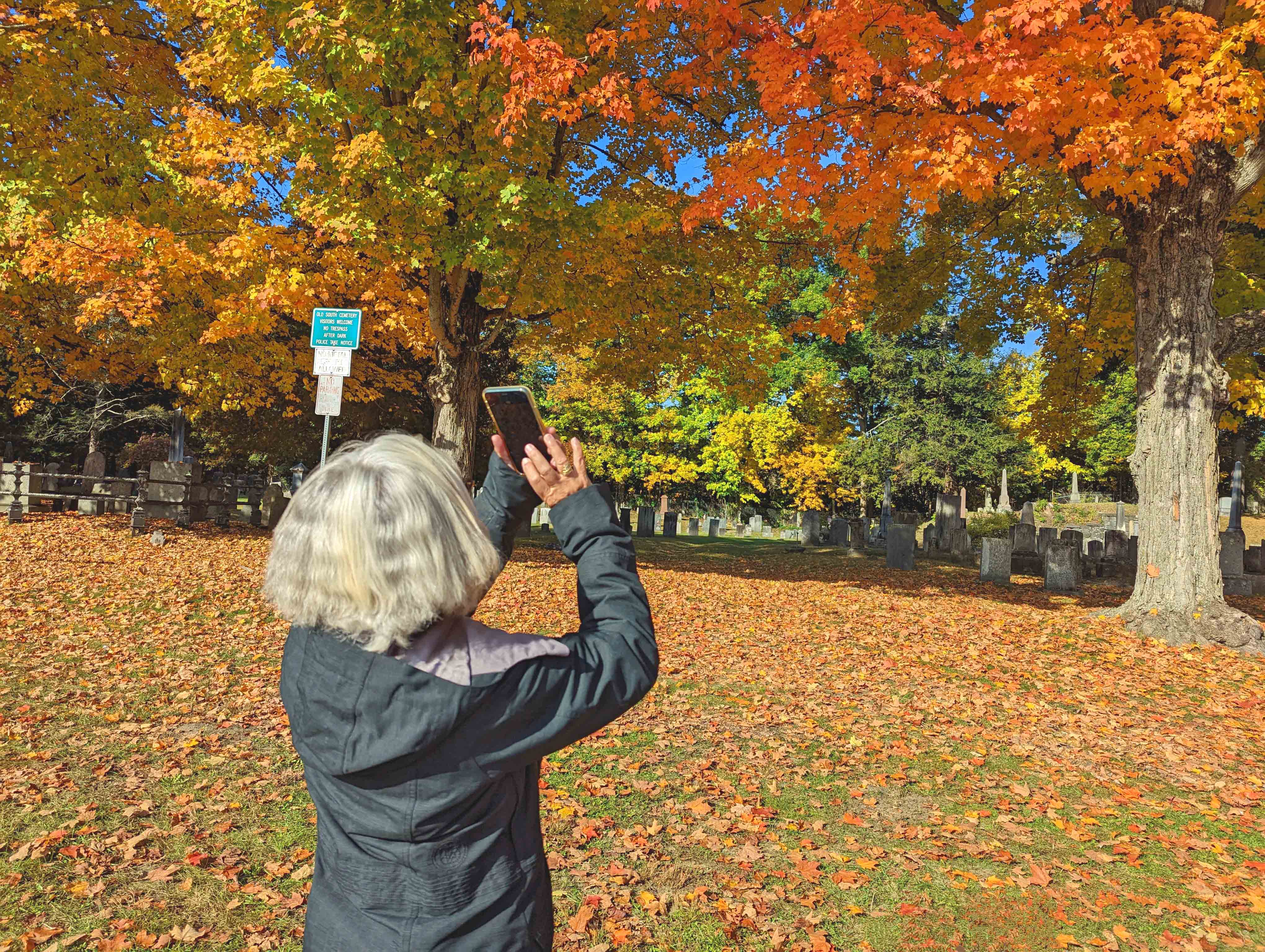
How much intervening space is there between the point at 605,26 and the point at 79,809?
12979 millimetres

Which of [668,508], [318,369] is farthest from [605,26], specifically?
[668,508]

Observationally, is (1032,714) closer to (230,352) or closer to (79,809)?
(79,809)

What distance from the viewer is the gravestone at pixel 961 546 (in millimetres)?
22422

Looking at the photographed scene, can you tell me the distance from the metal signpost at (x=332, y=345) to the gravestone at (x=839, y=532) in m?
20.9

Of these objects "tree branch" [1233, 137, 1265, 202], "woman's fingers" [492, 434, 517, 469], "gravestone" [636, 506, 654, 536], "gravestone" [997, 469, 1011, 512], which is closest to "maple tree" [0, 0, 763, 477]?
"tree branch" [1233, 137, 1265, 202]

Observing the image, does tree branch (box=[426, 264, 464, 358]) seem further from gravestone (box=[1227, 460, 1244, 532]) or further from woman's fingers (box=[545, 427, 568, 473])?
gravestone (box=[1227, 460, 1244, 532])

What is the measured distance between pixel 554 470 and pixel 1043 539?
22.0 m

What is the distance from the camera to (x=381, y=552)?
1.51 m

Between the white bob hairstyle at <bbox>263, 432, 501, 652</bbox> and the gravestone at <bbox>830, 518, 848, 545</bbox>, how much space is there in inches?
1066

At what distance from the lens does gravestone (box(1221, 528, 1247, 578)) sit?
54.0 ft

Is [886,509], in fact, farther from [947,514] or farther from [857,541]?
[857,541]

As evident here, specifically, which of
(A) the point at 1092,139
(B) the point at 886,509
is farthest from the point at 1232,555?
(B) the point at 886,509

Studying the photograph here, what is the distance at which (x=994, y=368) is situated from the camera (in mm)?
46156

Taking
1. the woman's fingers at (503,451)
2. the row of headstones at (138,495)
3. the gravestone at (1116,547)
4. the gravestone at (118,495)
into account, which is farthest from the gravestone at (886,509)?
the woman's fingers at (503,451)
